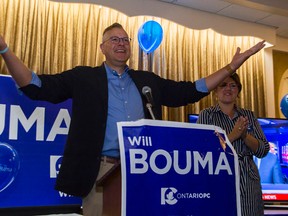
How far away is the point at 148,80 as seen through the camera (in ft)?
6.12

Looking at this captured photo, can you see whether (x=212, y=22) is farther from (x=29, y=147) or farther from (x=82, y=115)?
(x=82, y=115)

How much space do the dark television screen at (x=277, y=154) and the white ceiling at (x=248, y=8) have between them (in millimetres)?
1577

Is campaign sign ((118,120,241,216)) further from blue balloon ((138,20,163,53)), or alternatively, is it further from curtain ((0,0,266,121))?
curtain ((0,0,266,121))

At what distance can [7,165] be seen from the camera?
2.23 meters

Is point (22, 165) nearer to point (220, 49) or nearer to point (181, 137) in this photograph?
point (181, 137)

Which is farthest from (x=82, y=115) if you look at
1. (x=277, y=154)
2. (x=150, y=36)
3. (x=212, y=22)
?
(x=212, y=22)

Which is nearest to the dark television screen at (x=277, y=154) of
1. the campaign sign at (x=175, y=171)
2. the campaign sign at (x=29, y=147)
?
the campaign sign at (x=29, y=147)

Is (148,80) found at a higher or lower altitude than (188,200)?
higher

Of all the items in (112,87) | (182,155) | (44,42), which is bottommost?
(182,155)

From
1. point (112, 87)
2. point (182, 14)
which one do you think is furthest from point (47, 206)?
point (182, 14)

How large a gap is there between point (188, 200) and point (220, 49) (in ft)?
13.1

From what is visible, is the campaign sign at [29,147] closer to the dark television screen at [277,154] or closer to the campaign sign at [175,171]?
the campaign sign at [175,171]

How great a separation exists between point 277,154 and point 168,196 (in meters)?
2.99

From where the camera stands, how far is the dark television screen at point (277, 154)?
3.79m
